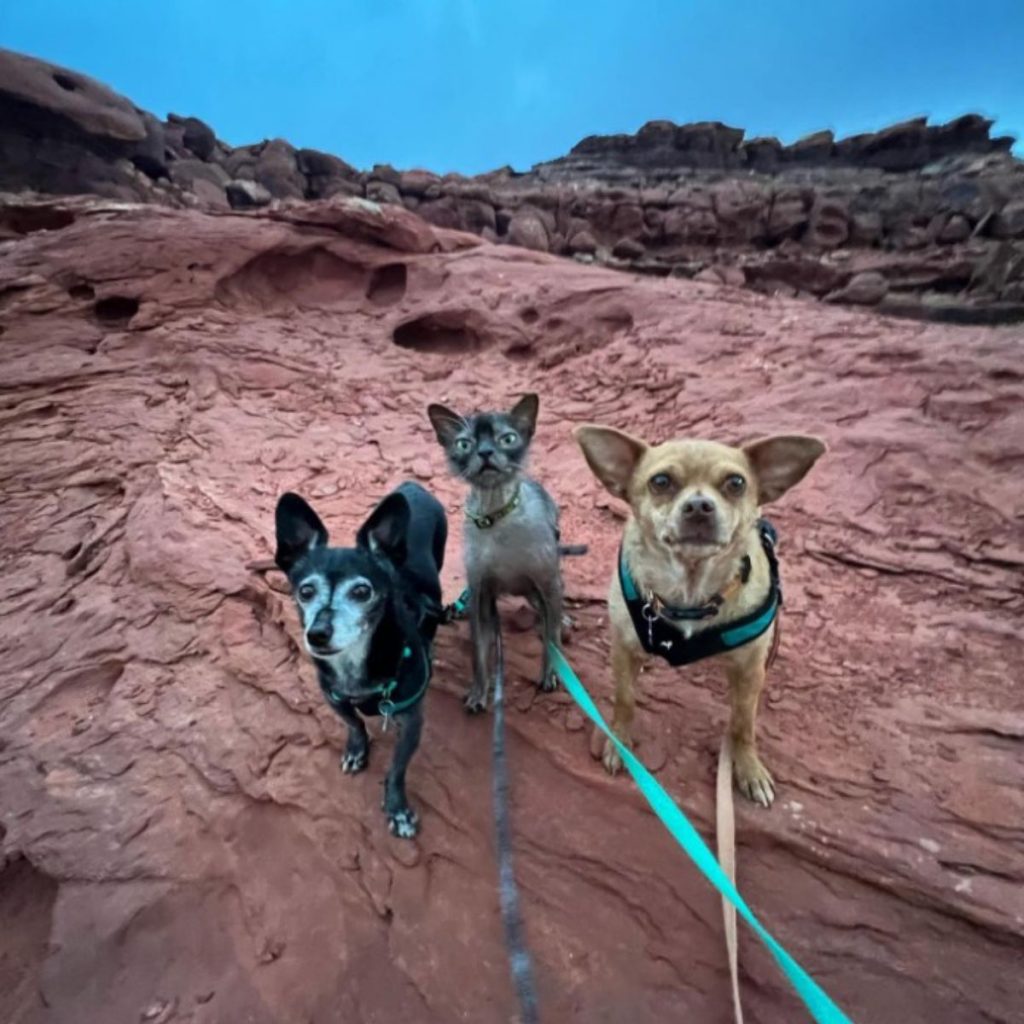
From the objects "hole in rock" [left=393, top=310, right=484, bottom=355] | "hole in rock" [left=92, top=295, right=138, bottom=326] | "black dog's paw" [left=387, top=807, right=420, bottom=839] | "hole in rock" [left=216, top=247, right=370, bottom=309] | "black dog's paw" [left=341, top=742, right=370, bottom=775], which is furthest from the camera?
"hole in rock" [left=393, top=310, right=484, bottom=355]

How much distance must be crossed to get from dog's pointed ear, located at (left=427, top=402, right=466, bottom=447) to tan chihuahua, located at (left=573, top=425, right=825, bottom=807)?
148cm

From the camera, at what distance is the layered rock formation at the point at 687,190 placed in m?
18.3

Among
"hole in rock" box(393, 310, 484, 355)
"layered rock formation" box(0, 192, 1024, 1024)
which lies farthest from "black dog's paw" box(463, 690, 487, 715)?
"hole in rock" box(393, 310, 484, 355)

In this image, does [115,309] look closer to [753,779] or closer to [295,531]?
[295,531]

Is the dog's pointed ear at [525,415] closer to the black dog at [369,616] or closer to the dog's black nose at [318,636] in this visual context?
the black dog at [369,616]

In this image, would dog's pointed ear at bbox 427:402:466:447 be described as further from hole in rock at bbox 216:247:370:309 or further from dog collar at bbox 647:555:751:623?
hole in rock at bbox 216:247:370:309

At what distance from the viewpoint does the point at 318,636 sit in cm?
249

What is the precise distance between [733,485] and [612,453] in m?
0.59

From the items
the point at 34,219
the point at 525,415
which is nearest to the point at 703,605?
the point at 525,415

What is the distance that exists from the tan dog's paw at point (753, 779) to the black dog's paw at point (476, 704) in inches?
59.9

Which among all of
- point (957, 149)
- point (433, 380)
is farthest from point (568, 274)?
point (957, 149)

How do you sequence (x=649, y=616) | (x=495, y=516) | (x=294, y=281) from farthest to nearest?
(x=294, y=281) < (x=495, y=516) < (x=649, y=616)

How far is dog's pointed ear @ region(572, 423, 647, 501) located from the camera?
2.64 meters

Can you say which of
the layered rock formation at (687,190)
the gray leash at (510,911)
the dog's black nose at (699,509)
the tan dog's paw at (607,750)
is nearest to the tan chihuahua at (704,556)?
the dog's black nose at (699,509)
